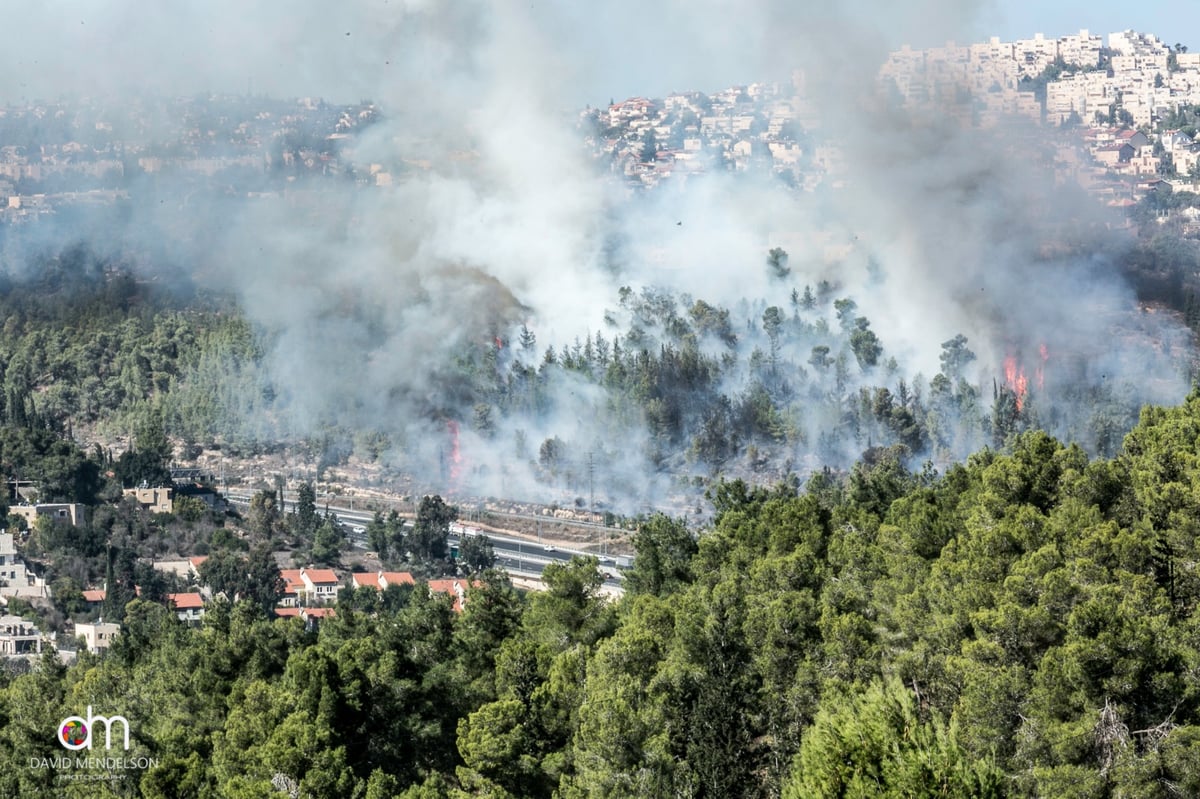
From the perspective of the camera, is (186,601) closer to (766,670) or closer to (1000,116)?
(766,670)

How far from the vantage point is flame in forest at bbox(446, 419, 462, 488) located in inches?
2982

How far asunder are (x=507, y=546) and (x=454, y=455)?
32.8ft

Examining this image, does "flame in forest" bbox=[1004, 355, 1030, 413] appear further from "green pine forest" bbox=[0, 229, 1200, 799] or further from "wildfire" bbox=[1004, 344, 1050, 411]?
"green pine forest" bbox=[0, 229, 1200, 799]

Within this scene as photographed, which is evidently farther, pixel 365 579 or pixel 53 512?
pixel 53 512

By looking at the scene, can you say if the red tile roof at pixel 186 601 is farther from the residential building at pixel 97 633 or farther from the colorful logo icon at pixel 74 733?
the colorful logo icon at pixel 74 733

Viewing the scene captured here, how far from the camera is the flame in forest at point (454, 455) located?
7575 cm

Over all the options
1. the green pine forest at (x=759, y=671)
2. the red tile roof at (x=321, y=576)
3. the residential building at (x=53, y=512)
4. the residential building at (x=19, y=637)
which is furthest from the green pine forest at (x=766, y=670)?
the residential building at (x=53, y=512)

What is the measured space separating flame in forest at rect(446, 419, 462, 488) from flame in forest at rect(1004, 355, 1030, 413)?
20.4 meters

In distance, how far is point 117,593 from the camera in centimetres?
6003

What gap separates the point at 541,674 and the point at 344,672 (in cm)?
323

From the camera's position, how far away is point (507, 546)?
222 ft

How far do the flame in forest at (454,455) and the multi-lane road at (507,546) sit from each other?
11.0 feet

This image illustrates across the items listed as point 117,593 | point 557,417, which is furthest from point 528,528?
point 117,593

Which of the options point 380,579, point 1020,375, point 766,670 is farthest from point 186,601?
point 766,670
